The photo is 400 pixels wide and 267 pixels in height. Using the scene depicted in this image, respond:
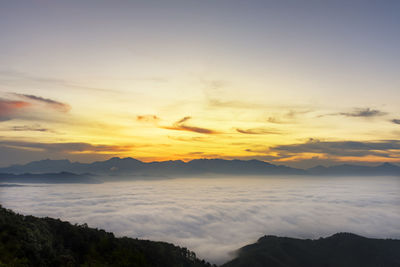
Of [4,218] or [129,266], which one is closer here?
[4,218]

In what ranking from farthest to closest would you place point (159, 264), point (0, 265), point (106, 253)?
point (159, 264) < point (106, 253) < point (0, 265)

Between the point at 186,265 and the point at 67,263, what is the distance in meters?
93.1

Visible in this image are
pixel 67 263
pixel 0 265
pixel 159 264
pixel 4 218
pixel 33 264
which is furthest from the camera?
pixel 159 264

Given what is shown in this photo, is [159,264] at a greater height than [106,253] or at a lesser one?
lesser

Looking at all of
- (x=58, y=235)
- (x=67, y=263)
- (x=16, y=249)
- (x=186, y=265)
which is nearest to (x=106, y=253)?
(x=58, y=235)

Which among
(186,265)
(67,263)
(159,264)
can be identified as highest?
(67,263)

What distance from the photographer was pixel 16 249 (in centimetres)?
3750

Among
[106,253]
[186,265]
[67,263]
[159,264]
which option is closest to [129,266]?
[106,253]

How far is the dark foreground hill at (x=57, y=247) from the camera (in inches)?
1489

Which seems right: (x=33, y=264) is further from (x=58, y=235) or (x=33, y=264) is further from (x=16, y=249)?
(x=58, y=235)

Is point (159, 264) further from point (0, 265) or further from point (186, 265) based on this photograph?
point (0, 265)

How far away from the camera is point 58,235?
75.5m

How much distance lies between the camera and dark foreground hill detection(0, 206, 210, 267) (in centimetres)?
3781

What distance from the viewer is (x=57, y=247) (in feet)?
202
